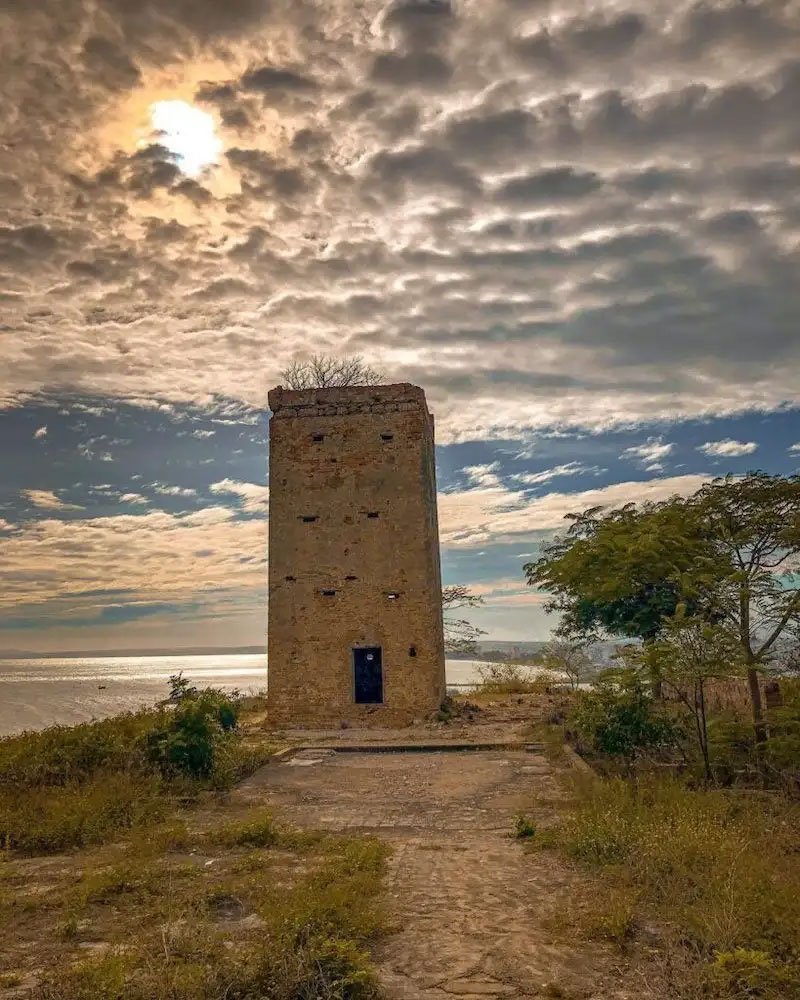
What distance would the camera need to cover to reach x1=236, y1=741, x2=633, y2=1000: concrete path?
419cm

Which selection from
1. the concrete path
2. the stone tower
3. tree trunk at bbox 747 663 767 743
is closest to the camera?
the concrete path

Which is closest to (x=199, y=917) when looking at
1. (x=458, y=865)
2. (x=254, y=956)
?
(x=254, y=956)

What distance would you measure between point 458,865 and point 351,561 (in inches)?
469

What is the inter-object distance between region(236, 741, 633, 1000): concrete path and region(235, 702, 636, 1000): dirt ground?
1cm

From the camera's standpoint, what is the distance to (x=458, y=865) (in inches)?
250

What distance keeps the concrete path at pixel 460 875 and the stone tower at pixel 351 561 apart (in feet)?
18.6

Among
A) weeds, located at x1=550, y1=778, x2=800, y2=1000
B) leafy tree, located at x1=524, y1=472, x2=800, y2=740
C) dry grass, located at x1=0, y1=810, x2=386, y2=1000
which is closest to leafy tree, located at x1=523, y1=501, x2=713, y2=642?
leafy tree, located at x1=524, y1=472, x2=800, y2=740

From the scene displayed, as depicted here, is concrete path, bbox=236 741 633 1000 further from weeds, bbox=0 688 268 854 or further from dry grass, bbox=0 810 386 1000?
weeds, bbox=0 688 268 854

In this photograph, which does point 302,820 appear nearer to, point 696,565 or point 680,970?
point 680,970

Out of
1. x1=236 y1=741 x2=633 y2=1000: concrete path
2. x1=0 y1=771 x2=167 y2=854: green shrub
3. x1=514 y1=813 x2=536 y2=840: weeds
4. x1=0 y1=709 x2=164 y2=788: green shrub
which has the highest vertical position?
x1=0 y1=709 x2=164 y2=788: green shrub

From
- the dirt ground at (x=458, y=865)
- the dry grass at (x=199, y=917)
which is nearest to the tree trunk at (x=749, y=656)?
the dirt ground at (x=458, y=865)

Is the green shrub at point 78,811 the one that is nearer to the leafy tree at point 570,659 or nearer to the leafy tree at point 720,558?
the leafy tree at point 720,558

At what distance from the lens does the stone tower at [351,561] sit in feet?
57.8

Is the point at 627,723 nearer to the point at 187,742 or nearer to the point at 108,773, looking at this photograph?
the point at 187,742
